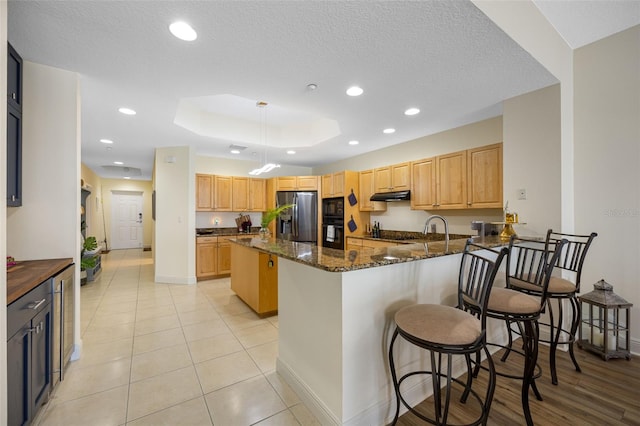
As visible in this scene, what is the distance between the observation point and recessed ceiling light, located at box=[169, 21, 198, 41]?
1.68 m

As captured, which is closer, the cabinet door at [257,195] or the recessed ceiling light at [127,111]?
the recessed ceiling light at [127,111]

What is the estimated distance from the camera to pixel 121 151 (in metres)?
5.09

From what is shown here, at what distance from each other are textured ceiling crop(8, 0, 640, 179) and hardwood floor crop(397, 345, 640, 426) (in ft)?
8.12

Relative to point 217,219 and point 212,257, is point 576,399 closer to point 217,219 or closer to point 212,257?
point 212,257

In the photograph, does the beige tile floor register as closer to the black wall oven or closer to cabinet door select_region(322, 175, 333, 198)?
the black wall oven

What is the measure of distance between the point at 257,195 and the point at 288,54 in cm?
411

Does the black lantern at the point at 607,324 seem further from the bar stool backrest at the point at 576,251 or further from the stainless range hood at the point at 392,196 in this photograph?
the stainless range hood at the point at 392,196

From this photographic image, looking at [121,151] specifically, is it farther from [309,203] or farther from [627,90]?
[627,90]

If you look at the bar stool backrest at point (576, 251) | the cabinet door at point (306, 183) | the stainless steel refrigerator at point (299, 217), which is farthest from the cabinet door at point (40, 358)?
the cabinet door at point (306, 183)

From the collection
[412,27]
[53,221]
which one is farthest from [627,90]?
[53,221]

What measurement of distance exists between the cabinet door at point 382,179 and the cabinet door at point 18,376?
4.35m

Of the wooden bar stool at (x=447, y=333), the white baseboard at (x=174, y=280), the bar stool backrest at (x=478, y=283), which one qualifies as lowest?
the white baseboard at (x=174, y=280)

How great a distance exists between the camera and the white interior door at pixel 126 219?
8984 millimetres

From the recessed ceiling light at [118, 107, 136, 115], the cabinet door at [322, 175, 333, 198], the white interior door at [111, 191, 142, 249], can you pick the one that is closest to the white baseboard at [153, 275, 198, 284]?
the recessed ceiling light at [118, 107, 136, 115]
